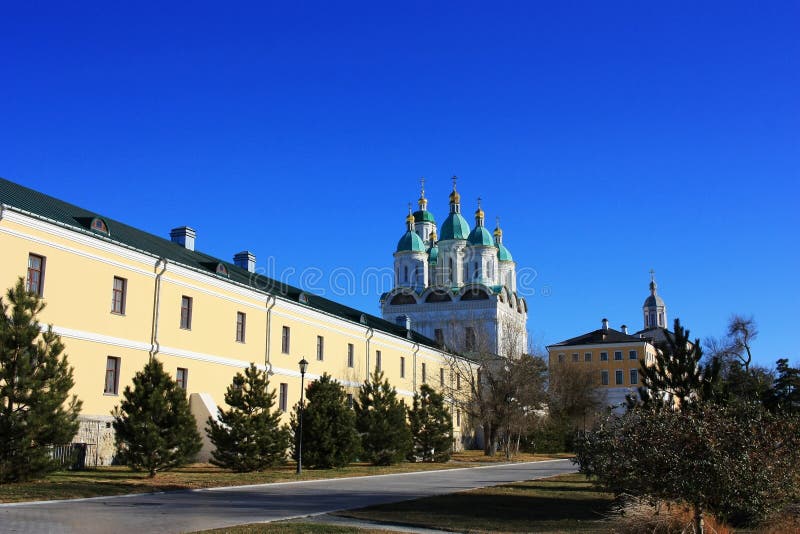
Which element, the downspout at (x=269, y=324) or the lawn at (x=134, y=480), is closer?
the lawn at (x=134, y=480)

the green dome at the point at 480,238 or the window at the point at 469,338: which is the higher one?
the green dome at the point at 480,238

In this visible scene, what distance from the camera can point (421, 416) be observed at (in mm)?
40281

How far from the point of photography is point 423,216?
314 ft

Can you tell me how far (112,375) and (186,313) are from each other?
458cm

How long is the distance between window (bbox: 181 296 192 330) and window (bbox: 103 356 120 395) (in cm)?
387

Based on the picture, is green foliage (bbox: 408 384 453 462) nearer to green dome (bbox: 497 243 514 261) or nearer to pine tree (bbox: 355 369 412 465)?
pine tree (bbox: 355 369 412 465)

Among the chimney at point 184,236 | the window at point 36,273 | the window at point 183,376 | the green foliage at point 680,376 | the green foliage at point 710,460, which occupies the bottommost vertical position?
the green foliage at point 710,460

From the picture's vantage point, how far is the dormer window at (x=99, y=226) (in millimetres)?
26688

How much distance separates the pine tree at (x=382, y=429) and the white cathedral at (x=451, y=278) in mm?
42751

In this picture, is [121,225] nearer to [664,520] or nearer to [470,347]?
[664,520]

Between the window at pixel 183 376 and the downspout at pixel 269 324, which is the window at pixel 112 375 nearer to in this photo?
the window at pixel 183 376

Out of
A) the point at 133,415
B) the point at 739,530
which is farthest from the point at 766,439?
the point at 133,415

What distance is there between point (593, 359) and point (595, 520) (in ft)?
249

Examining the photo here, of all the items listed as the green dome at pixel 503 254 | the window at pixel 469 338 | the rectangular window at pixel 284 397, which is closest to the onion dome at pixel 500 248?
the green dome at pixel 503 254
